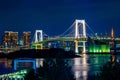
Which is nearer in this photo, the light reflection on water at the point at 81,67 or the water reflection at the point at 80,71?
the water reflection at the point at 80,71

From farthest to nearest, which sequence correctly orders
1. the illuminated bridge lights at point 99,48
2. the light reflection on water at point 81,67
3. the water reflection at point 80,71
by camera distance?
the illuminated bridge lights at point 99,48 → the light reflection on water at point 81,67 → the water reflection at point 80,71

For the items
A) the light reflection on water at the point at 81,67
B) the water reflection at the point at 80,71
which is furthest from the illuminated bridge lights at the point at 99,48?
the water reflection at the point at 80,71

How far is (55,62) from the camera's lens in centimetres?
771

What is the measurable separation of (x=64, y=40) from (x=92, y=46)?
683 centimetres

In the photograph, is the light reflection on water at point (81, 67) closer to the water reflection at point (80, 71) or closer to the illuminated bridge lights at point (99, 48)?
Answer: the water reflection at point (80, 71)

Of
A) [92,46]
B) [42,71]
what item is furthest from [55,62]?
[92,46]

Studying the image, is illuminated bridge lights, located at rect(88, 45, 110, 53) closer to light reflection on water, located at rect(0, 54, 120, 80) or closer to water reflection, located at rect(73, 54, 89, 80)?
light reflection on water, located at rect(0, 54, 120, 80)

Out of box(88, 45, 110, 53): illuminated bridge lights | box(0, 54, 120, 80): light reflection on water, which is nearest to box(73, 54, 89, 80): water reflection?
box(0, 54, 120, 80): light reflection on water

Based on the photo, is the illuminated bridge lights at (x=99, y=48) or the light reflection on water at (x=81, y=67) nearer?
the light reflection on water at (x=81, y=67)

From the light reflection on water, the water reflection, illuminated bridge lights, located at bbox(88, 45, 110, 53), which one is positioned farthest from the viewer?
illuminated bridge lights, located at bbox(88, 45, 110, 53)

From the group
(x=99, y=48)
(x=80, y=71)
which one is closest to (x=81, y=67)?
(x=80, y=71)

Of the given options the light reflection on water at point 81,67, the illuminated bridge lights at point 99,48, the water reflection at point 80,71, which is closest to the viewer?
the water reflection at point 80,71

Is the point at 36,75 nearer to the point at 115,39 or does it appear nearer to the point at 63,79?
the point at 63,79

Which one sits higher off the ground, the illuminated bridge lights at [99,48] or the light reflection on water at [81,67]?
the illuminated bridge lights at [99,48]
